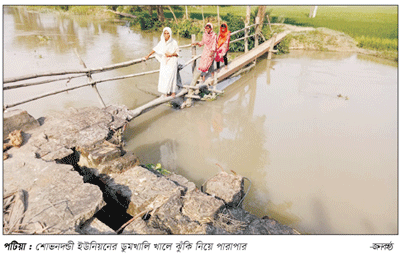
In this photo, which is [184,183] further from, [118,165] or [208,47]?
[208,47]

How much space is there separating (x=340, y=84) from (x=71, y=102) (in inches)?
324

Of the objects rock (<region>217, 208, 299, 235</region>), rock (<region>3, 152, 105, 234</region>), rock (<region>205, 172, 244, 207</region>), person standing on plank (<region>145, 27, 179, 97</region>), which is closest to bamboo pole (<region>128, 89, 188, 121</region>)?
person standing on plank (<region>145, 27, 179, 97</region>)

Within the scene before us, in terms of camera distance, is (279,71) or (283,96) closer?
(283,96)

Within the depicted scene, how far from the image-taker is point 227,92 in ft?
23.9

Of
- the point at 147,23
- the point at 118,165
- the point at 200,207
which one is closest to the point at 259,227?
the point at 200,207

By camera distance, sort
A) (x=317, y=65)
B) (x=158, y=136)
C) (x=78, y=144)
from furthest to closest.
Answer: (x=317, y=65)
(x=158, y=136)
(x=78, y=144)

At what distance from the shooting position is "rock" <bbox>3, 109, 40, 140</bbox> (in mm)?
3074

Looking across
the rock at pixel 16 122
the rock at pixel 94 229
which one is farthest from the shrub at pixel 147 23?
the rock at pixel 94 229

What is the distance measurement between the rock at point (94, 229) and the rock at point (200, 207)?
73 centimetres

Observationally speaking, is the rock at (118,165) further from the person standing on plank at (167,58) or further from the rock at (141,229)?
the person standing on plank at (167,58)

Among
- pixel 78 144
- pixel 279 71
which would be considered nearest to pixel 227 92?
pixel 279 71

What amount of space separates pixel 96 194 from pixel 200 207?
3.38ft

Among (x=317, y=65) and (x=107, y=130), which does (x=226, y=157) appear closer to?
(x=107, y=130)

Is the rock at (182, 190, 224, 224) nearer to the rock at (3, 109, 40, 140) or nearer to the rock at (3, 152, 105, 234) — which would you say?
the rock at (3, 152, 105, 234)
